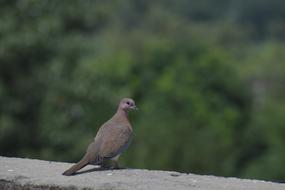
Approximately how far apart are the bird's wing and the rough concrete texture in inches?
18.2

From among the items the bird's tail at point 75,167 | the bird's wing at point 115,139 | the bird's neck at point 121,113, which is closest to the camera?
the bird's tail at point 75,167

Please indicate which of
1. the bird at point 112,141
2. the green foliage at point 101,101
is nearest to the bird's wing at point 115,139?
the bird at point 112,141

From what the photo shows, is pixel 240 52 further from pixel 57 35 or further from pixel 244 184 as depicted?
pixel 244 184

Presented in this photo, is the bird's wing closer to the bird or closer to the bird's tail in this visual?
the bird

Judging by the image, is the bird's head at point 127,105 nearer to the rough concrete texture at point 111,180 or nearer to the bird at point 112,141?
the bird at point 112,141

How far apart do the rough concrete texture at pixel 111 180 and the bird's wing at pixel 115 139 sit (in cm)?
46

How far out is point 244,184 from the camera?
19.7 ft

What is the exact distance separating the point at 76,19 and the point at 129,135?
15304 millimetres

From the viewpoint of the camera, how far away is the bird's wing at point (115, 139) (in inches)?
272

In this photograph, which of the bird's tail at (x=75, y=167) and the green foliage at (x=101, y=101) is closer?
the bird's tail at (x=75, y=167)

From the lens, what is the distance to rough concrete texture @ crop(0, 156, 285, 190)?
19.0 ft

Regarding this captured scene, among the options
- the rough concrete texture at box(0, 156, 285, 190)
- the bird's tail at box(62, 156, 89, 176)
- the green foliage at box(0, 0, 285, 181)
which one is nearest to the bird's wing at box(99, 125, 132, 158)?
the bird's tail at box(62, 156, 89, 176)

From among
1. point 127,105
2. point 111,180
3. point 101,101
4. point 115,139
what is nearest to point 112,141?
point 115,139

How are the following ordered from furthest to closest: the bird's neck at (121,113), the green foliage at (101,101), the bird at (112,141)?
the green foliage at (101,101) < the bird's neck at (121,113) < the bird at (112,141)
